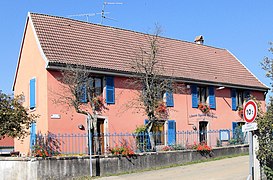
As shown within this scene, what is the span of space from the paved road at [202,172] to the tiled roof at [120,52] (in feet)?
22.6

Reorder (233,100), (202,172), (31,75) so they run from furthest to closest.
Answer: (233,100), (31,75), (202,172)

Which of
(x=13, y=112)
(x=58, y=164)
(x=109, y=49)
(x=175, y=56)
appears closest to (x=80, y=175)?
(x=58, y=164)

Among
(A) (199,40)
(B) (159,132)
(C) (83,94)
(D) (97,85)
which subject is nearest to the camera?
(C) (83,94)

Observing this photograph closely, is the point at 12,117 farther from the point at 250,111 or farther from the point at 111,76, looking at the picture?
the point at 250,111

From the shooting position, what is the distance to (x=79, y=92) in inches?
800

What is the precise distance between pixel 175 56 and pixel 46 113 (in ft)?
35.6

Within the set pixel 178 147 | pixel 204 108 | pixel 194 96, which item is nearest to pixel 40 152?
pixel 178 147

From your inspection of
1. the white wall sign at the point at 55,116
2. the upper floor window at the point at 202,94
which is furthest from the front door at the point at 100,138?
the upper floor window at the point at 202,94

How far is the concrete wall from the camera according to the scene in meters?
16.4

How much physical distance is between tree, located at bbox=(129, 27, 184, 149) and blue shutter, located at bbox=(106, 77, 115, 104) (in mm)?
1295

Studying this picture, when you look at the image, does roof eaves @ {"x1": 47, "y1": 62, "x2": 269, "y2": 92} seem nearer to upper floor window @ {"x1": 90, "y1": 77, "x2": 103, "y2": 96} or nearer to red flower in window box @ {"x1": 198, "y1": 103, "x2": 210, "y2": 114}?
upper floor window @ {"x1": 90, "y1": 77, "x2": 103, "y2": 96}

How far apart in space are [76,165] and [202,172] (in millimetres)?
5047

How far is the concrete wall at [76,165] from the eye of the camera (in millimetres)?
16422

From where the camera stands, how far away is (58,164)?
16.8m
